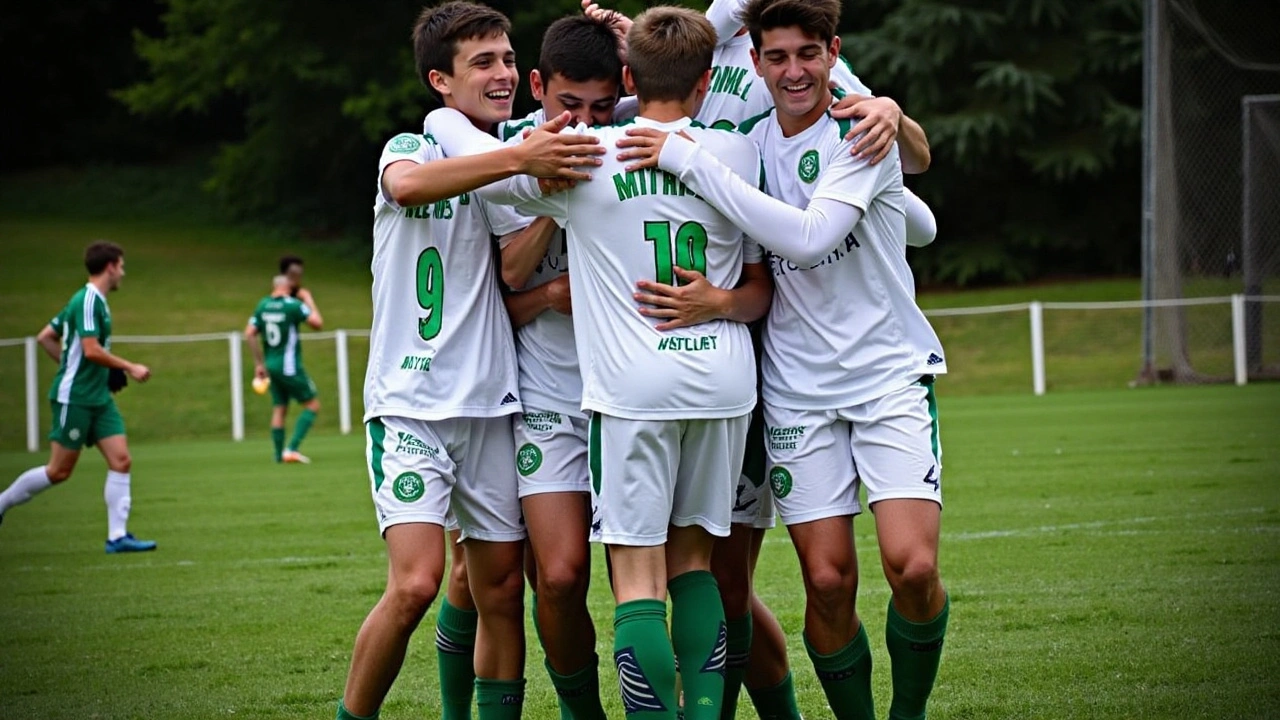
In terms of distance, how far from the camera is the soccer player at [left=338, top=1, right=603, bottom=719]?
4.59 metres

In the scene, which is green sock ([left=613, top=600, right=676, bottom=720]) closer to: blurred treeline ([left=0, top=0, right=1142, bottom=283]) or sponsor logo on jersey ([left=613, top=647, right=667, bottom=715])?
sponsor logo on jersey ([left=613, top=647, right=667, bottom=715])

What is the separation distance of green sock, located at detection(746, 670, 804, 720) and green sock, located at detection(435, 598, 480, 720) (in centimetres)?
92

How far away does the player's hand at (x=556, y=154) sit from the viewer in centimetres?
425

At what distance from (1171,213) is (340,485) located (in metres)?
13.4

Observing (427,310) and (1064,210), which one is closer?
(427,310)

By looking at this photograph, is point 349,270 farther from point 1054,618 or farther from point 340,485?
point 1054,618

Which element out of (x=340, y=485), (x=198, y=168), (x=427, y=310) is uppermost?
(x=198, y=168)

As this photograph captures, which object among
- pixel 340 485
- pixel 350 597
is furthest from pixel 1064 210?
pixel 350 597

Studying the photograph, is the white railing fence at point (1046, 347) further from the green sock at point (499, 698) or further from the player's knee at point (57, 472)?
the green sock at point (499, 698)

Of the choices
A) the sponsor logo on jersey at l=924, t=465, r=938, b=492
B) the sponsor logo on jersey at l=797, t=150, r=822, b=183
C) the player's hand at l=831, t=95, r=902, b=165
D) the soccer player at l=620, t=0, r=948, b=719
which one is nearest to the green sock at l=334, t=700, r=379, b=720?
the soccer player at l=620, t=0, r=948, b=719

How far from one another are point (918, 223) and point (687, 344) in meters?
1.23

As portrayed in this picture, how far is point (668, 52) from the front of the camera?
14.2ft

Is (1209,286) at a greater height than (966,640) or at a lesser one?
greater

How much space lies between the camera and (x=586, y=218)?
4.37 meters
